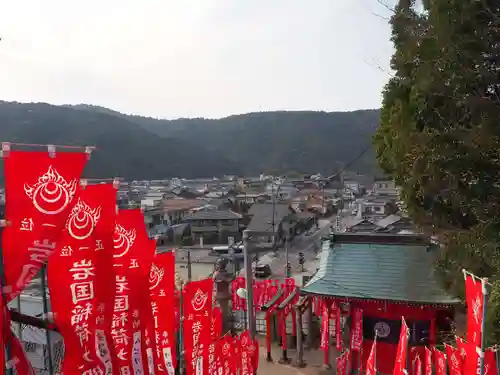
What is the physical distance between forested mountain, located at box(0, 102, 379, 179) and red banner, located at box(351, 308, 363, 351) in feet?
243

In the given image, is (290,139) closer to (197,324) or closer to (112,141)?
(112,141)

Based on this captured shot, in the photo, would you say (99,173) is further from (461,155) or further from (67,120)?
(461,155)

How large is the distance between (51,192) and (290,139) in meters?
116

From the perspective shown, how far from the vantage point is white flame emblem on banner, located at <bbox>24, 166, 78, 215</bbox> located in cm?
480

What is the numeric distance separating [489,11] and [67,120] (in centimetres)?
10321

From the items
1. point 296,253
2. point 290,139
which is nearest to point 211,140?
point 290,139

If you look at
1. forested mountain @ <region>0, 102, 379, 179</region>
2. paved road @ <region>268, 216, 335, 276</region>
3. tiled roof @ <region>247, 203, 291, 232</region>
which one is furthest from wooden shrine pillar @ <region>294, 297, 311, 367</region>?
forested mountain @ <region>0, 102, 379, 179</region>

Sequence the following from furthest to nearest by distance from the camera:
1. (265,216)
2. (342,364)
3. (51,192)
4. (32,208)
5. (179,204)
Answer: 1. (179,204)
2. (265,216)
3. (342,364)
4. (51,192)
5. (32,208)

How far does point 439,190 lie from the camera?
9844 millimetres

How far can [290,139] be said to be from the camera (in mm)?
119062

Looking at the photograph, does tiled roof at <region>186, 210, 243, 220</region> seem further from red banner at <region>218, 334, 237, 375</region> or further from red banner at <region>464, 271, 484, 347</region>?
red banner at <region>464, 271, 484, 347</region>

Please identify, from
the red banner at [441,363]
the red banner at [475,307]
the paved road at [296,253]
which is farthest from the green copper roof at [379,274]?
the paved road at [296,253]

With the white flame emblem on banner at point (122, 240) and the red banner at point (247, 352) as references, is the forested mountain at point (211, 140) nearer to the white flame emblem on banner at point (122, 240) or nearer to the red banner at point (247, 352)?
the red banner at point (247, 352)

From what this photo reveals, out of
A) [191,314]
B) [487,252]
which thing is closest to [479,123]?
[487,252]
